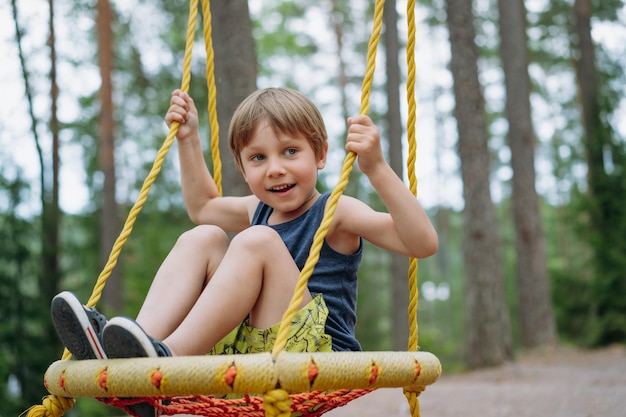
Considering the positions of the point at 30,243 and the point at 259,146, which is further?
the point at 30,243

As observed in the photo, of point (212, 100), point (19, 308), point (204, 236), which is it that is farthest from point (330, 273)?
point (19, 308)

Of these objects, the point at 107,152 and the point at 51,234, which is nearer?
the point at 51,234

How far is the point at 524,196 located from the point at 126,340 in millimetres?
8007

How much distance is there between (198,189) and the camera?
2.47 meters

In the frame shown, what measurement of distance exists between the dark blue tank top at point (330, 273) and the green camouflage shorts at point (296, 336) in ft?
0.27

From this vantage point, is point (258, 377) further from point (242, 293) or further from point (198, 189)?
point (198, 189)

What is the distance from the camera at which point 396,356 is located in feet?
5.38

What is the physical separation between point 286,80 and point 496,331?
10.7 metres

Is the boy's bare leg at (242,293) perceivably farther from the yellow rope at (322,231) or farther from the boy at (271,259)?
the yellow rope at (322,231)

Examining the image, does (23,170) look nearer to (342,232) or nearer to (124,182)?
(342,232)

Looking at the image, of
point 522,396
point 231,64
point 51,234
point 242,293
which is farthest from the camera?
point 51,234

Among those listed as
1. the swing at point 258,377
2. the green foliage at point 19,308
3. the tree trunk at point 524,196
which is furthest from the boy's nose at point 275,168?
the tree trunk at point 524,196

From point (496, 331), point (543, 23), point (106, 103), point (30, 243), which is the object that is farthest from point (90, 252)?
point (543, 23)

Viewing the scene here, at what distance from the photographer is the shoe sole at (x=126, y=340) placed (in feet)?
5.12
